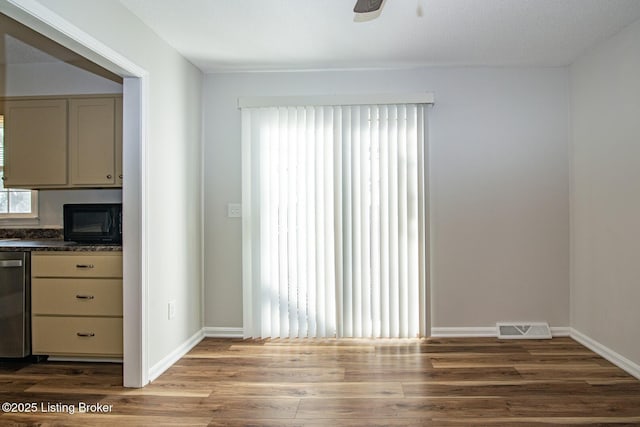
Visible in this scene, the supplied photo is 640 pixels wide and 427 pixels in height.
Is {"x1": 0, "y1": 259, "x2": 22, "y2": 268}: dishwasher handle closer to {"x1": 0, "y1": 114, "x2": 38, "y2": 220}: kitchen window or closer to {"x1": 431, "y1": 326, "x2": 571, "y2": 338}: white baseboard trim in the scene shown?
{"x1": 0, "y1": 114, "x2": 38, "y2": 220}: kitchen window

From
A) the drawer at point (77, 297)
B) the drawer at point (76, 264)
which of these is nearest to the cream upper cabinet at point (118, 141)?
the drawer at point (76, 264)

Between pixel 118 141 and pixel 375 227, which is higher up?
pixel 118 141

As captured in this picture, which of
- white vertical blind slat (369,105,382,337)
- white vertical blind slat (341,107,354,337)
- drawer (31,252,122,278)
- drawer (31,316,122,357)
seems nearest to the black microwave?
drawer (31,252,122,278)

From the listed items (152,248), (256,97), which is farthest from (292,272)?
(256,97)

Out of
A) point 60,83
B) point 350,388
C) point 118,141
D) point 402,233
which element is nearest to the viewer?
point 350,388

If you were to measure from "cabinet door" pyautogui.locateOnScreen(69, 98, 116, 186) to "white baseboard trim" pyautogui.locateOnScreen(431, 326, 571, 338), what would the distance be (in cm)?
301

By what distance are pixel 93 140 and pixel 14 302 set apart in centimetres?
134

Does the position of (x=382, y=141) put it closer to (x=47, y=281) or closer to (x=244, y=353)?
(x=244, y=353)

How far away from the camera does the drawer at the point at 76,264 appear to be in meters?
3.40

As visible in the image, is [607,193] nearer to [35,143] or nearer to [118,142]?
[118,142]

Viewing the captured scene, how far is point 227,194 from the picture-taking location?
166 inches

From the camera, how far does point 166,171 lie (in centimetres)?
Answer: 345

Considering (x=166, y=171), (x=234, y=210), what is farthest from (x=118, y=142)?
(x=234, y=210)

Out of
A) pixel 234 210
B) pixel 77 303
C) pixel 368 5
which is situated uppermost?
pixel 368 5
